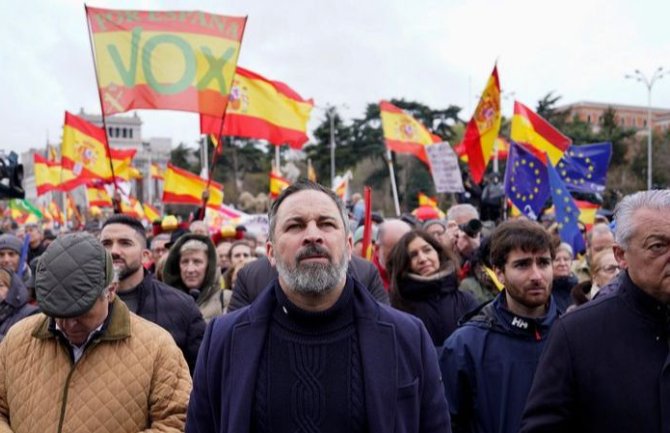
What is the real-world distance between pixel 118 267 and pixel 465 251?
404 centimetres

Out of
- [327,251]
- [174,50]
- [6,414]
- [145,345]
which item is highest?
[174,50]

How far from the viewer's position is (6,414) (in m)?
3.25

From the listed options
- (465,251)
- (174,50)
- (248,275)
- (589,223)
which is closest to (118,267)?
(248,275)

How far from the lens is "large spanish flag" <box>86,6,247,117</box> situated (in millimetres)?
8328

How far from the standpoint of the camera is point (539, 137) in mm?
11320

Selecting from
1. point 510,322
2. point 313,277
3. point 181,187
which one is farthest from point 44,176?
point 313,277

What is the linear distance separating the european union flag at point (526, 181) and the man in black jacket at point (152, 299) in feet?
20.7

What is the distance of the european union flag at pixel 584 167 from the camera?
38.2ft

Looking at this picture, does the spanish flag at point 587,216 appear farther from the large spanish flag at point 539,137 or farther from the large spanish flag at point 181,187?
the large spanish flag at point 181,187

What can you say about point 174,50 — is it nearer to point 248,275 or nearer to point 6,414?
point 248,275

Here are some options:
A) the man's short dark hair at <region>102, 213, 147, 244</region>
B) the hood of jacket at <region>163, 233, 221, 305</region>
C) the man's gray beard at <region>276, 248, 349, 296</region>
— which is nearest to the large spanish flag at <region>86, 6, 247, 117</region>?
the hood of jacket at <region>163, 233, 221, 305</region>

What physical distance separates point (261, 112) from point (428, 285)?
7.82m

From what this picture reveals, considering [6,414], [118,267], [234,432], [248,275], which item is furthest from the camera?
[248,275]

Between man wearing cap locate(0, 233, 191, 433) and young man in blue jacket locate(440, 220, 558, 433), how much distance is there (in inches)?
50.7
